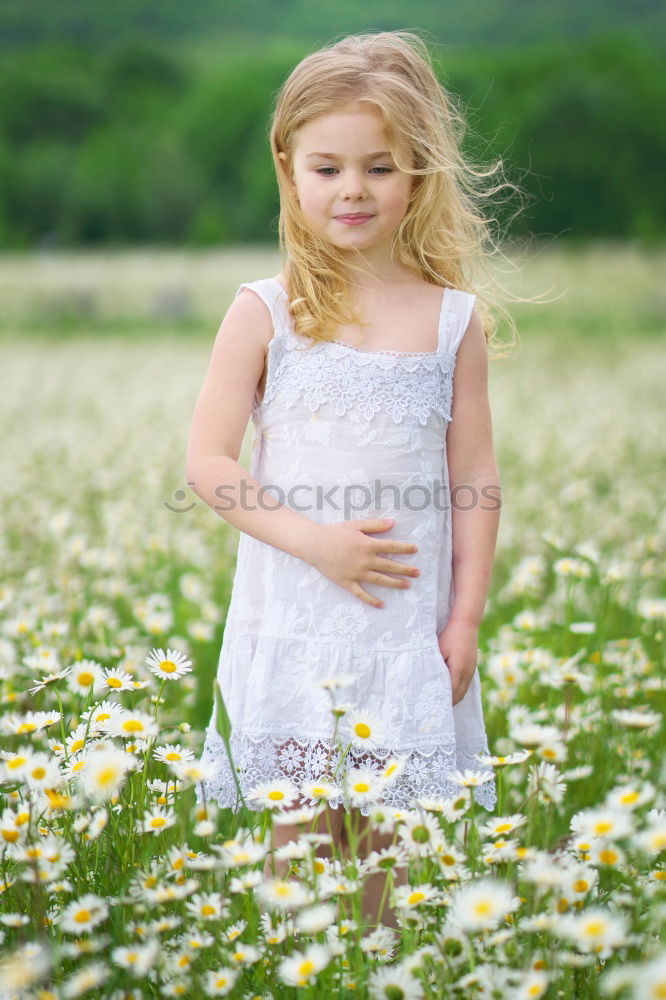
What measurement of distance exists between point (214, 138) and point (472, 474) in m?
43.9

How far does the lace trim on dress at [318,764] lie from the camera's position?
7.02 ft

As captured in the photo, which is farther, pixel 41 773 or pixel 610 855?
pixel 41 773

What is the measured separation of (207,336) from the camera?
17.9 meters

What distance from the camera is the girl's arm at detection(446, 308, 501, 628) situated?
2320 millimetres

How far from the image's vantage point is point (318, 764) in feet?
7.04

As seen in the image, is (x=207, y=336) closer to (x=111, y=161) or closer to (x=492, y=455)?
(x=492, y=455)

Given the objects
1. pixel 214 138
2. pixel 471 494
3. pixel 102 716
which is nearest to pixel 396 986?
pixel 102 716

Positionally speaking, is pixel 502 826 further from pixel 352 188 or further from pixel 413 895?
pixel 352 188

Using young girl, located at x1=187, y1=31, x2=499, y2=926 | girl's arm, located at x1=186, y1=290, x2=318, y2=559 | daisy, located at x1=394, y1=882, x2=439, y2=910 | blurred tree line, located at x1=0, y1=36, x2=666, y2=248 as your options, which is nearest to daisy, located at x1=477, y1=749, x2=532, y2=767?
daisy, located at x1=394, y1=882, x2=439, y2=910

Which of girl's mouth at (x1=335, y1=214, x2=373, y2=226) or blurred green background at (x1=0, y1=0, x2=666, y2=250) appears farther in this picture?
blurred green background at (x1=0, y1=0, x2=666, y2=250)

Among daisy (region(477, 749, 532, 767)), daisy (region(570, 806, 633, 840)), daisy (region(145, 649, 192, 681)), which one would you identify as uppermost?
daisy (region(145, 649, 192, 681))

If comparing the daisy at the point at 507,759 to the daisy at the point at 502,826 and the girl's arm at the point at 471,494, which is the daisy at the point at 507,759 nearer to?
the daisy at the point at 502,826

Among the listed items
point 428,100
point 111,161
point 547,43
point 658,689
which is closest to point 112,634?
point 658,689

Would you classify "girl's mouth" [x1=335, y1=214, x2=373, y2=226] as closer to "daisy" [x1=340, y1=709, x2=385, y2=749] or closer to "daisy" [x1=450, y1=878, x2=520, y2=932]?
"daisy" [x1=340, y1=709, x2=385, y2=749]
